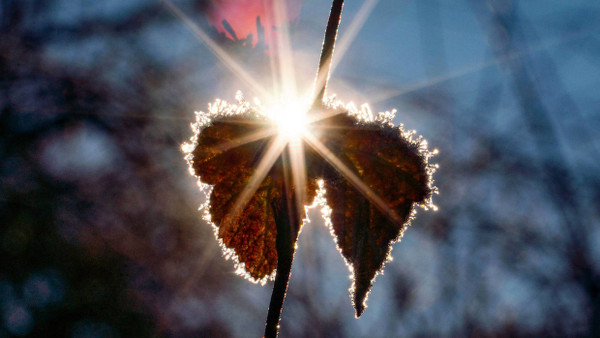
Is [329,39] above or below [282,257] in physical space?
above

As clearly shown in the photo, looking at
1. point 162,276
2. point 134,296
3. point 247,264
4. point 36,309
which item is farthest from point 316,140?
point 36,309

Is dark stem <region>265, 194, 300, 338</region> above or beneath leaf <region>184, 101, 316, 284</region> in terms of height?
beneath

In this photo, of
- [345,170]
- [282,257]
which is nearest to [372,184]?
[345,170]

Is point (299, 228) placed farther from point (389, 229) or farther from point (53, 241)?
point (53, 241)

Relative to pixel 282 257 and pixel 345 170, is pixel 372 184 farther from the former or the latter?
pixel 282 257

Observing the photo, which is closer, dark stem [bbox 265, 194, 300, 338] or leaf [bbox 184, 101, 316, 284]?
dark stem [bbox 265, 194, 300, 338]
